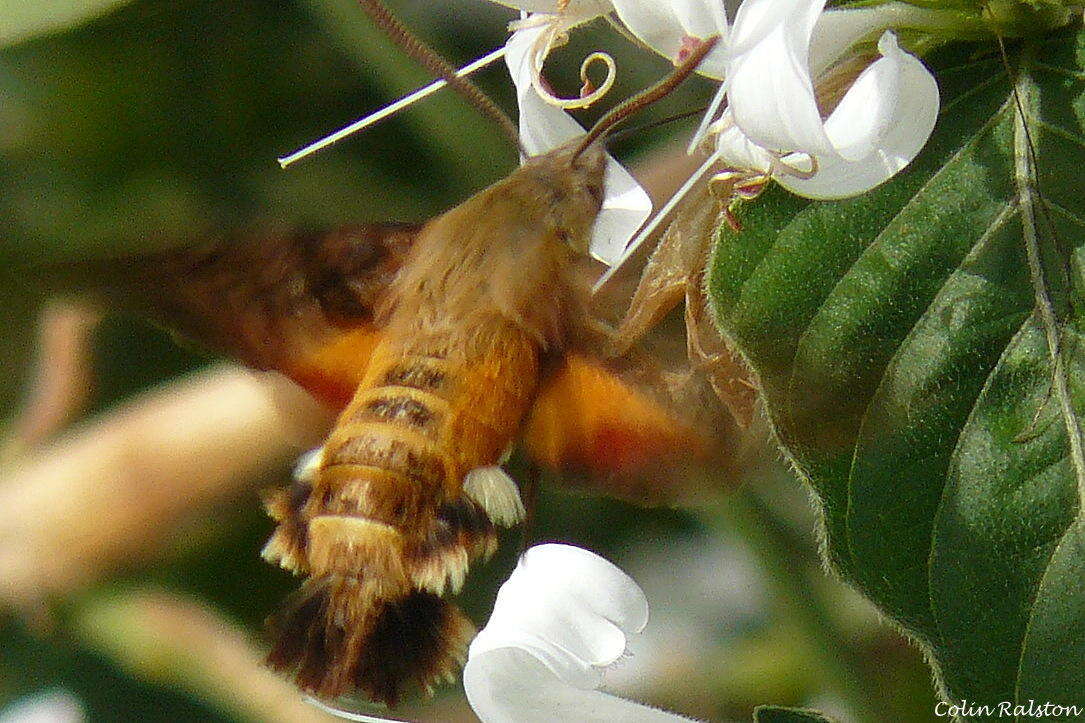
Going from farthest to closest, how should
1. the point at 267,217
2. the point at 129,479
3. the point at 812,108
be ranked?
the point at 129,479
the point at 267,217
the point at 812,108

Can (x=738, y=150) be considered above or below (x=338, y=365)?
above

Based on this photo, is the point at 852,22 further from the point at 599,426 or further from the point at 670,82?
the point at 599,426

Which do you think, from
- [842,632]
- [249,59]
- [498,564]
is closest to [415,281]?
[842,632]

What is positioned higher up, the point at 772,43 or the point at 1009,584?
the point at 772,43

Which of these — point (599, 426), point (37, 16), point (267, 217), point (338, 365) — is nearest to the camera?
point (599, 426)

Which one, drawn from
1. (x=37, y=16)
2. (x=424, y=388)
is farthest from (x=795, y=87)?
(x=37, y=16)

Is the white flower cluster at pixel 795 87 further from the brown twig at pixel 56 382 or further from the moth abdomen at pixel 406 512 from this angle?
the brown twig at pixel 56 382

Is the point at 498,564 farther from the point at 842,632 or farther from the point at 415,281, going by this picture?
the point at 415,281

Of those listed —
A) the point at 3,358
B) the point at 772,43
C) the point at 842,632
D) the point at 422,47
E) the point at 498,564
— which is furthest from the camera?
the point at 3,358
